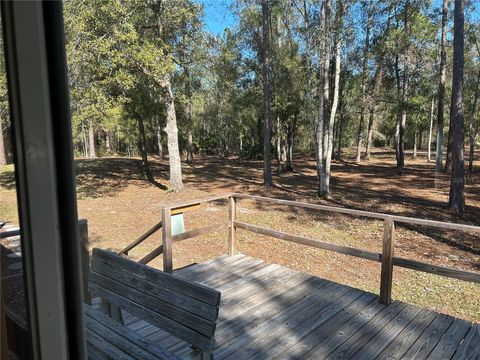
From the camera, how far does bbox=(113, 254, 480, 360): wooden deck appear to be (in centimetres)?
275

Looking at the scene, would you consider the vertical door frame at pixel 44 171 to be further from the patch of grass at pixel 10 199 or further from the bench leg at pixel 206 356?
the bench leg at pixel 206 356

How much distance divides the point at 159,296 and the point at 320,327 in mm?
1734

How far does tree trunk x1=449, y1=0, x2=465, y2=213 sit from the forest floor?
21.9 inches

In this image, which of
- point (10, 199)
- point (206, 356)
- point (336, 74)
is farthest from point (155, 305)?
point (336, 74)

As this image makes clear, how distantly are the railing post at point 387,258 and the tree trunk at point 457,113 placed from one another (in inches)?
271

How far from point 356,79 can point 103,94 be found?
15167mm

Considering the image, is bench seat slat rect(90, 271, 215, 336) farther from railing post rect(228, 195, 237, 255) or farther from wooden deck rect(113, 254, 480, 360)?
railing post rect(228, 195, 237, 255)

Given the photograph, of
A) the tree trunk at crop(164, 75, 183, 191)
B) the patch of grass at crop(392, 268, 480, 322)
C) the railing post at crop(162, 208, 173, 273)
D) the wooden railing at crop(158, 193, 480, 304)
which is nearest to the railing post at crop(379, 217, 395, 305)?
the wooden railing at crop(158, 193, 480, 304)

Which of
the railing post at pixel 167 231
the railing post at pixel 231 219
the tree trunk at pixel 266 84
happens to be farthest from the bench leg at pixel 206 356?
the tree trunk at pixel 266 84

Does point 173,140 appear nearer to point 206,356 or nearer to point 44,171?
point 206,356

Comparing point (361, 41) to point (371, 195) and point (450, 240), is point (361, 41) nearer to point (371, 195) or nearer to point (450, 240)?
point (371, 195)

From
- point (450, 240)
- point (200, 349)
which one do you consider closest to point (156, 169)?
point (450, 240)

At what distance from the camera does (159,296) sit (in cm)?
196

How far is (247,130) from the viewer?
31.7m
